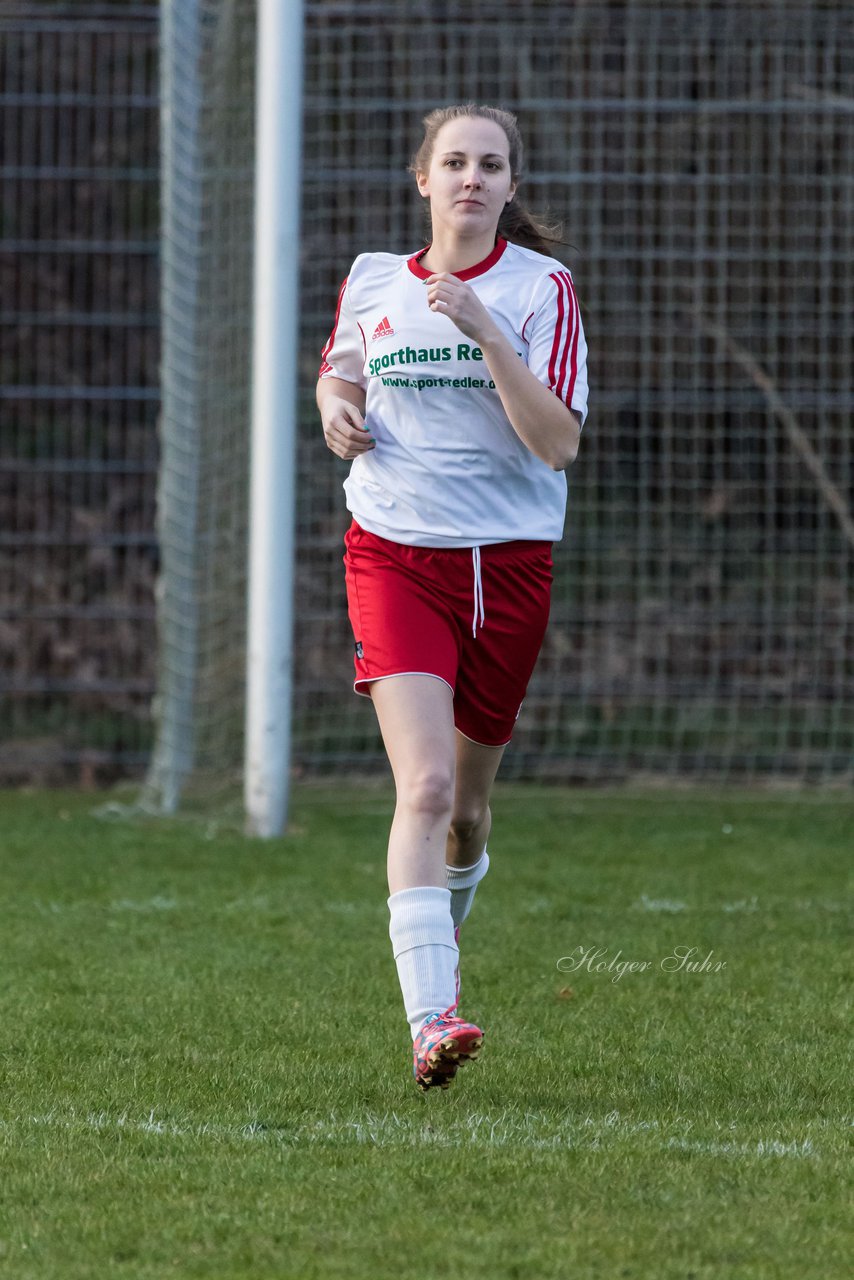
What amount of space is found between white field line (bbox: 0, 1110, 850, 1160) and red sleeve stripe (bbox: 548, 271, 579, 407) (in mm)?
1317

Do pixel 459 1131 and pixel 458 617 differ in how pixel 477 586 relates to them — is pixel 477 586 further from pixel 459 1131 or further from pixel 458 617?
pixel 459 1131

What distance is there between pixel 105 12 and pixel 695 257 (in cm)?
277

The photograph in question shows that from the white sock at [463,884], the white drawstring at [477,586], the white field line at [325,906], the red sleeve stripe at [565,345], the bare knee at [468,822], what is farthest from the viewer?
the white field line at [325,906]

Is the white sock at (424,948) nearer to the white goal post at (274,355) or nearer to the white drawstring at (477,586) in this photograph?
the white drawstring at (477,586)

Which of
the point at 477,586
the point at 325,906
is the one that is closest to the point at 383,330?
the point at 477,586

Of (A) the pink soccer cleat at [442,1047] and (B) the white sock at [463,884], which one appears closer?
(A) the pink soccer cleat at [442,1047]

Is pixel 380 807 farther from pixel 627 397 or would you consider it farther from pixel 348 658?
pixel 627 397

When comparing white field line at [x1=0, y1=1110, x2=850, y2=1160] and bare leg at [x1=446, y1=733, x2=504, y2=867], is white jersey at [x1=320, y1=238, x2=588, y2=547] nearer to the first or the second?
bare leg at [x1=446, y1=733, x2=504, y2=867]

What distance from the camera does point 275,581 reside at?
682 centimetres

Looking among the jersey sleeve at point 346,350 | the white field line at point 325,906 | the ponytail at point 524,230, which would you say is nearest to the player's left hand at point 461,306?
the jersey sleeve at point 346,350

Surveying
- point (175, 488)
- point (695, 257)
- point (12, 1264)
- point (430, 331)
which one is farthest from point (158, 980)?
point (695, 257)

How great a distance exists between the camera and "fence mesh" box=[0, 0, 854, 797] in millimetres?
8469

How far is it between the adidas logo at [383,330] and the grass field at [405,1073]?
1418 millimetres

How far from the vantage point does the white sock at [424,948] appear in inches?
132
